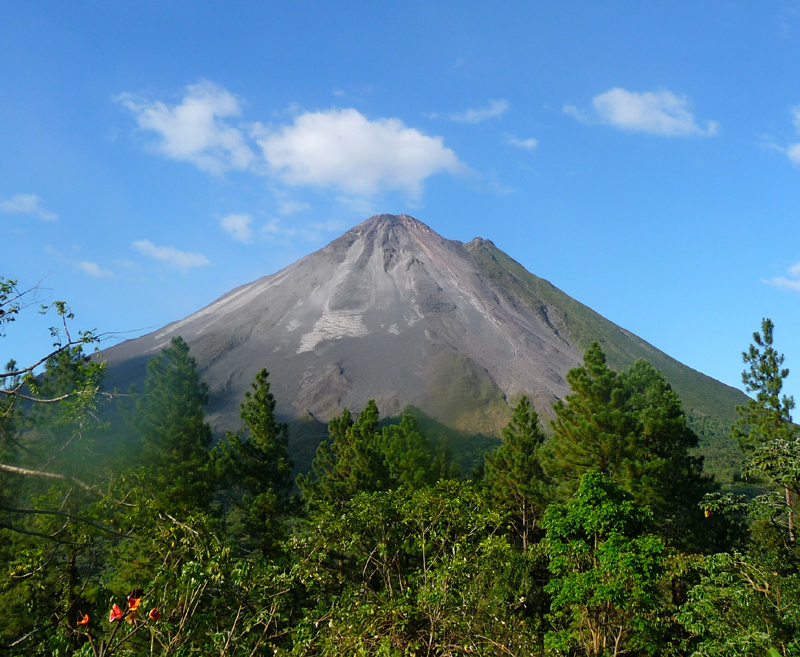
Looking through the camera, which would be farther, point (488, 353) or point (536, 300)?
point (536, 300)

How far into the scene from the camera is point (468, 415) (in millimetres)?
73688

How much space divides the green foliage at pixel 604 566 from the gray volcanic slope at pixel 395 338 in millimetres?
56719

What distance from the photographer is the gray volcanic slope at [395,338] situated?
7888 centimetres

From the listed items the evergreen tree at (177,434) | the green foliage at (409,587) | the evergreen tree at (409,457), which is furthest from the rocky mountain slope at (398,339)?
the green foliage at (409,587)

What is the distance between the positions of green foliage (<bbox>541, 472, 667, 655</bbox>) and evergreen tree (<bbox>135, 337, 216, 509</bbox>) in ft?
41.7

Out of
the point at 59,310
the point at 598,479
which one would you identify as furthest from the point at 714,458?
the point at 59,310

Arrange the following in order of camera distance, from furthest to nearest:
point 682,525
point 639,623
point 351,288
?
point 351,288
point 682,525
point 639,623

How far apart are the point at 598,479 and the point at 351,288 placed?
104m

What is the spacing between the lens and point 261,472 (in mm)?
22453

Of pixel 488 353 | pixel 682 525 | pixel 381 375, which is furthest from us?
pixel 488 353

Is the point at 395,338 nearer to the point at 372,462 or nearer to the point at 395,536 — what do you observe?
the point at 372,462

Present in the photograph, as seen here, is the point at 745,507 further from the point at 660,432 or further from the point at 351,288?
the point at 351,288

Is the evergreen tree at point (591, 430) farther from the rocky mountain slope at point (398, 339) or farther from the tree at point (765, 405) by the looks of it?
the rocky mountain slope at point (398, 339)

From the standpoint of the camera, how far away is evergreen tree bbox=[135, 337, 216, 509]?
66.6 ft
